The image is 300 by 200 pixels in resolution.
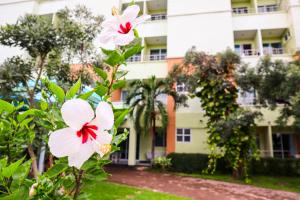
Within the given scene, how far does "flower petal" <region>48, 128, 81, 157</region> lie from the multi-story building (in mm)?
14314

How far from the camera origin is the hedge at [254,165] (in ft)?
42.0

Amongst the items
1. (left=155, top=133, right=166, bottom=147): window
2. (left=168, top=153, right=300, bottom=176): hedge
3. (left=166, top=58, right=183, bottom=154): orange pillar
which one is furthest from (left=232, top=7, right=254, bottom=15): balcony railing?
(left=168, top=153, right=300, bottom=176): hedge

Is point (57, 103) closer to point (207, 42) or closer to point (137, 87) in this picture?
point (137, 87)

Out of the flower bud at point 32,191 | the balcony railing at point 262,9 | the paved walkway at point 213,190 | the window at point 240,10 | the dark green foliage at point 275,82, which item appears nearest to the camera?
the flower bud at point 32,191

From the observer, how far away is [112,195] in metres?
7.02

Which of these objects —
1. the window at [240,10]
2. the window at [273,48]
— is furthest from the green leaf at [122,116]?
the window at [240,10]

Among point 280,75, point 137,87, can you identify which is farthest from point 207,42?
point 280,75

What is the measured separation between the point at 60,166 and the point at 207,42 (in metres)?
17.0

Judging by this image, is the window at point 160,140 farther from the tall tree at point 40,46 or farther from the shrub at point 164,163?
the tall tree at point 40,46

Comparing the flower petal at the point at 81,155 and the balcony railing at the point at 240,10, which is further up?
the balcony railing at the point at 240,10

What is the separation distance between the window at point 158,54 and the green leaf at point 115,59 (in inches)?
701

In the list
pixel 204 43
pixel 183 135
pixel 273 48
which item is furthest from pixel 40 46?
pixel 273 48

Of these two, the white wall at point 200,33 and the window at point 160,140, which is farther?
the window at point 160,140

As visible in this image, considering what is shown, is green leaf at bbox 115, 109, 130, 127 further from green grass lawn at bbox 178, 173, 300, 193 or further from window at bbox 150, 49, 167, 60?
window at bbox 150, 49, 167, 60
